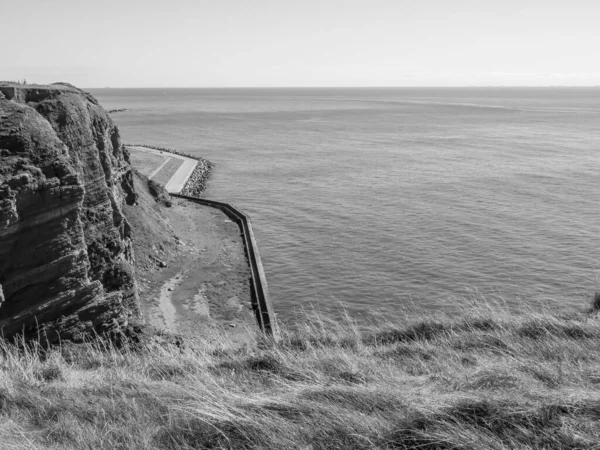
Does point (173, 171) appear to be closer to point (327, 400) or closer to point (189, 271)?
point (189, 271)

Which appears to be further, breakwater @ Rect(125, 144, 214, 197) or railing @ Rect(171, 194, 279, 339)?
breakwater @ Rect(125, 144, 214, 197)

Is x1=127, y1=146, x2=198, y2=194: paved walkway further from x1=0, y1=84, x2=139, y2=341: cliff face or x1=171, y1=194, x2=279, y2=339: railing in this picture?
x1=0, y1=84, x2=139, y2=341: cliff face

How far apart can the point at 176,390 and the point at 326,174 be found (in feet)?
230

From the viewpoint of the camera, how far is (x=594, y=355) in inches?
355

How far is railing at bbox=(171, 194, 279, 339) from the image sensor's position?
2856 centimetres

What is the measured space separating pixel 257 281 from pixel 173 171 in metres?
45.2

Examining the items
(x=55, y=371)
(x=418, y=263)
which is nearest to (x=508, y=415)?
(x=55, y=371)

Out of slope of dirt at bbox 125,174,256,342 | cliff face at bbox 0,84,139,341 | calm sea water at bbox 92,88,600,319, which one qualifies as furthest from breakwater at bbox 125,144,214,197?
cliff face at bbox 0,84,139,341

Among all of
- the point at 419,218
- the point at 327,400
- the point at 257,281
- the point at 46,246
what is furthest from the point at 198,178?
the point at 327,400

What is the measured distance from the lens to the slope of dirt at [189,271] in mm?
28859

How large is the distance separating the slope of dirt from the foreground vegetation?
16750mm

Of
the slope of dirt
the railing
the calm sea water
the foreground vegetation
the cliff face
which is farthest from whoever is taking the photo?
the calm sea water

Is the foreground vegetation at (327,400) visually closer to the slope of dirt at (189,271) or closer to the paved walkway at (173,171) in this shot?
the slope of dirt at (189,271)

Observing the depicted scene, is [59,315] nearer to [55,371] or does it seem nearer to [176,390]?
[55,371]
